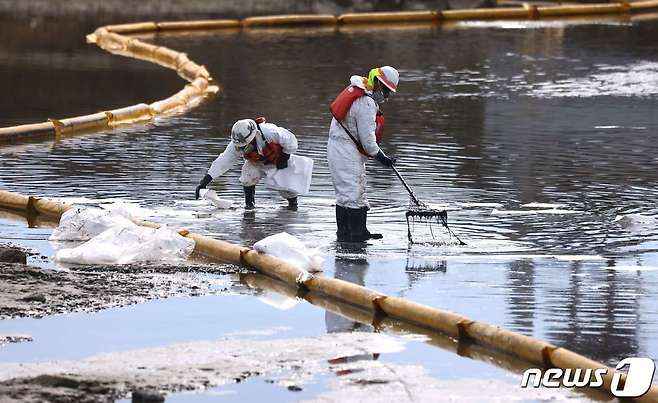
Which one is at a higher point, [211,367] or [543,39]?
[543,39]

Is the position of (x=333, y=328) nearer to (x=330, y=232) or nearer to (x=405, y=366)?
(x=405, y=366)

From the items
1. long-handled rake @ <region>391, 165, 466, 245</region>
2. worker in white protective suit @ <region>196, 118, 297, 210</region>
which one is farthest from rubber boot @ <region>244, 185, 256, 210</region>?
long-handled rake @ <region>391, 165, 466, 245</region>

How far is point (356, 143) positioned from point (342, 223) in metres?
0.75

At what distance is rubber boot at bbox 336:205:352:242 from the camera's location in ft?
48.1

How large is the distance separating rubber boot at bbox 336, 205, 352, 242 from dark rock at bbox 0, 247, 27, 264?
2955 millimetres

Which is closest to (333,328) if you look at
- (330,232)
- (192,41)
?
(330,232)

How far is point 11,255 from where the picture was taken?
43.0ft

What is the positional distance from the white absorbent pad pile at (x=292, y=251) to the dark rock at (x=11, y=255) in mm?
1905

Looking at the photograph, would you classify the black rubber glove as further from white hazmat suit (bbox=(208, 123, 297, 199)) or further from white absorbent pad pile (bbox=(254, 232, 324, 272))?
white absorbent pad pile (bbox=(254, 232, 324, 272))

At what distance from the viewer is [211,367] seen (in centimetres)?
1032

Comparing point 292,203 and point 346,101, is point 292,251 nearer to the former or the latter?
point 346,101

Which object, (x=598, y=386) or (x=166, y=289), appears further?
(x=166, y=289)

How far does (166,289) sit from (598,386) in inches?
160

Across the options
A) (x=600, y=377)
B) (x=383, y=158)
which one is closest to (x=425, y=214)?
(x=383, y=158)
